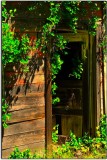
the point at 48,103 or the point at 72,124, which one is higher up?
the point at 48,103

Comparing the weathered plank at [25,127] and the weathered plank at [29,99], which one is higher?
the weathered plank at [29,99]

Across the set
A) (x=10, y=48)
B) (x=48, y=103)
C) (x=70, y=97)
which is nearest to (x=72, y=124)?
(x=70, y=97)

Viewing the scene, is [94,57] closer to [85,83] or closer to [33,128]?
[85,83]

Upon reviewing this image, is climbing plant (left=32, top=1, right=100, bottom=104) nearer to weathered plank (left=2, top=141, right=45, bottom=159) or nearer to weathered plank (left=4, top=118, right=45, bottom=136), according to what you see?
weathered plank (left=4, top=118, right=45, bottom=136)

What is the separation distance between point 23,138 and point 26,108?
50cm

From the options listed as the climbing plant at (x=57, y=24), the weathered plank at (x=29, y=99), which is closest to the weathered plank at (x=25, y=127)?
the weathered plank at (x=29, y=99)

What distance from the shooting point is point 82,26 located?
25.3 feet

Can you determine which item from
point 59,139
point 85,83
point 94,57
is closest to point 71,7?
point 94,57

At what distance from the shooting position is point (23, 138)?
6992mm

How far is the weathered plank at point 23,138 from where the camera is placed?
22.2 feet

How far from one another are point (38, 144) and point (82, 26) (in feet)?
7.53

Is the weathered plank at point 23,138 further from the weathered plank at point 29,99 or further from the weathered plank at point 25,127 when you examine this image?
the weathered plank at point 29,99

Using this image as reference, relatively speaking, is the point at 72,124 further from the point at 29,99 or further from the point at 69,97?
the point at 29,99

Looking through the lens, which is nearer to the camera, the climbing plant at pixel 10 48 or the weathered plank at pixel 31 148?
the climbing plant at pixel 10 48
